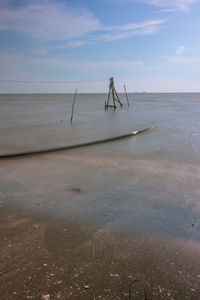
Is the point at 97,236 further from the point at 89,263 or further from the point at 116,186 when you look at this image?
the point at 116,186

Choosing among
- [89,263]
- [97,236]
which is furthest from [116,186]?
[89,263]

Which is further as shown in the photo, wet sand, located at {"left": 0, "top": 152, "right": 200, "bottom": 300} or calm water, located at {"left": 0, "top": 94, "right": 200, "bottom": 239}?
calm water, located at {"left": 0, "top": 94, "right": 200, "bottom": 239}

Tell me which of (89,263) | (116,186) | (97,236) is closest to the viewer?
(89,263)

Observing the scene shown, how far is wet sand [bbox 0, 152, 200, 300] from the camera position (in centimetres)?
298

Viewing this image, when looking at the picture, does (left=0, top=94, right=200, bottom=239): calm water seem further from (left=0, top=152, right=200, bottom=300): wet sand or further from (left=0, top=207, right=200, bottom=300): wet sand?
(left=0, top=207, right=200, bottom=300): wet sand

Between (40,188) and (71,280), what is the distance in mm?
3377

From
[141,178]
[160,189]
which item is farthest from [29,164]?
[160,189]

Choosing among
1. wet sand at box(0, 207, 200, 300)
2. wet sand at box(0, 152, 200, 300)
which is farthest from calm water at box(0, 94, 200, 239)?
wet sand at box(0, 207, 200, 300)

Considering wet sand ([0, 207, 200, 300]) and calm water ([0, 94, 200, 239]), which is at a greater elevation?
wet sand ([0, 207, 200, 300])

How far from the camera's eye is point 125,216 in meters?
4.75

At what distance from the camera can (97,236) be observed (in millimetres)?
4027

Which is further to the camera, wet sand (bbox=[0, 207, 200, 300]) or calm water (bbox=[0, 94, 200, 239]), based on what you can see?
calm water (bbox=[0, 94, 200, 239])

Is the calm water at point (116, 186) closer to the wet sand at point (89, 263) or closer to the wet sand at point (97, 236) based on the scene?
the wet sand at point (97, 236)

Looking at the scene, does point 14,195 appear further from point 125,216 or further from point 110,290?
point 110,290
